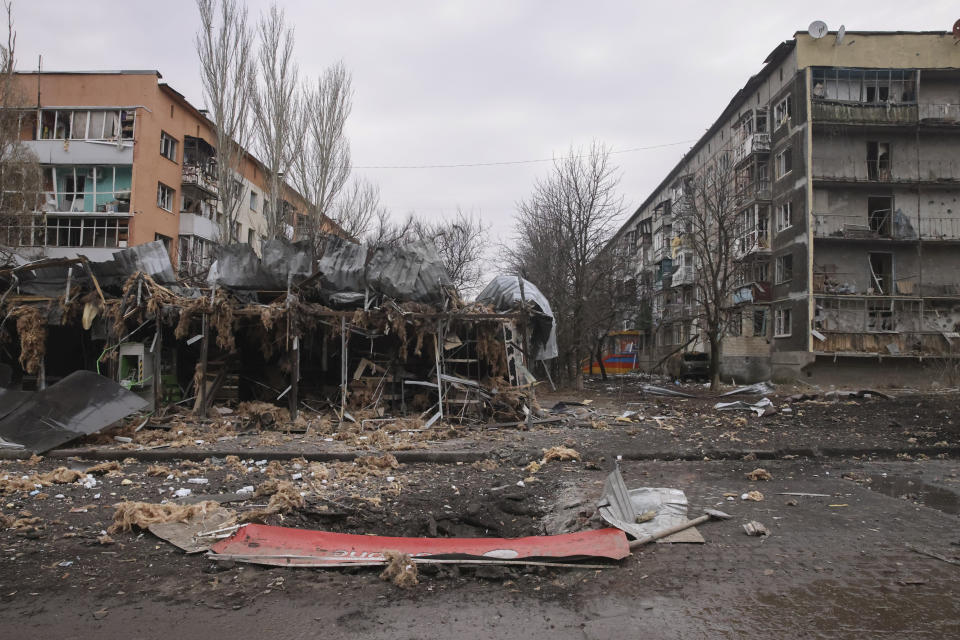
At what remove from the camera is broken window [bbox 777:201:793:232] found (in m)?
30.0

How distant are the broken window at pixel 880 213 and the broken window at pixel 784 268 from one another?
400 centimetres

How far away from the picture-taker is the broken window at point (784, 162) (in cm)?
3012

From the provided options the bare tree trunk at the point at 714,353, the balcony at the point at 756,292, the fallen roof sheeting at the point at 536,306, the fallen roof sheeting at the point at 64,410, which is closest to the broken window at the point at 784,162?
the balcony at the point at 756,292

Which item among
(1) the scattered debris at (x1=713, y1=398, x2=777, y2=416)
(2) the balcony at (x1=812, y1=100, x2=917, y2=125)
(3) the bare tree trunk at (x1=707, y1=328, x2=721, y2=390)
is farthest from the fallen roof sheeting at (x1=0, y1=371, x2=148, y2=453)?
(2) the balcony at (x1=812, y1=100, x2=917, y2=125)

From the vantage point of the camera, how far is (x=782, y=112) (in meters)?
31.0

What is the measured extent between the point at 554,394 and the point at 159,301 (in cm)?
1661

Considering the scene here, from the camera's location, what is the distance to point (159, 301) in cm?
1230

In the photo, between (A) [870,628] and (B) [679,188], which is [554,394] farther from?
(B) [679,188]

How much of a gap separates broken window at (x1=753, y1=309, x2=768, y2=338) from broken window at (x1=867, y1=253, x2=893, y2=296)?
5.35m

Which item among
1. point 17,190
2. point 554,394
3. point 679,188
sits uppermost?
point 679,188

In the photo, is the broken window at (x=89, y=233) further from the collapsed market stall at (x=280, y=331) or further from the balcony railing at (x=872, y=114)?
the balcony railing at (x=872, y=114)

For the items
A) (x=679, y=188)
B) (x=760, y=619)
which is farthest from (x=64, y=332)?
(x=679, y=188)

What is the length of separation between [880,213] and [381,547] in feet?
109

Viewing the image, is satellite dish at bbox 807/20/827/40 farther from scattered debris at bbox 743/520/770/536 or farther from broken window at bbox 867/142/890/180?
scattered debris at bbox 743/520/770/536
